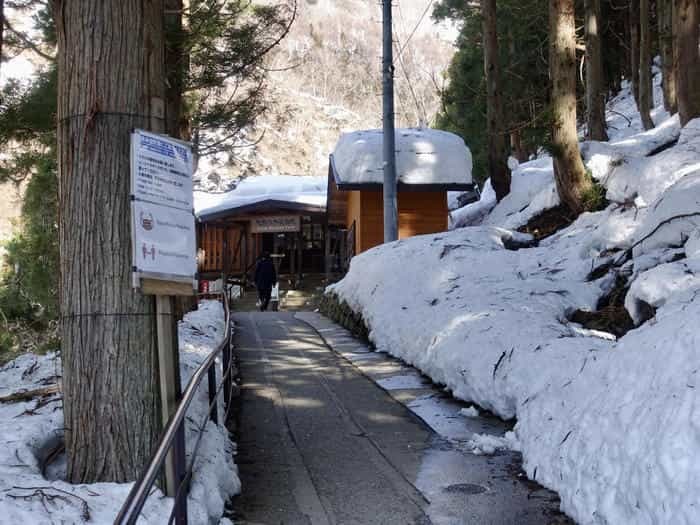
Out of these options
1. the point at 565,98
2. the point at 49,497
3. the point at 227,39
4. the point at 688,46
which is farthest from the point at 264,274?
the point at 49,497

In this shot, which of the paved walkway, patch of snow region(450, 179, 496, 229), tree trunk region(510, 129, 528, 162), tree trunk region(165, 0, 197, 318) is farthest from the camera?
tree trunk region(510, 129, 528, 162)

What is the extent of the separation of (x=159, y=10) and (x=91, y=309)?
1.84 metres

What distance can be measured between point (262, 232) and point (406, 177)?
10723mm

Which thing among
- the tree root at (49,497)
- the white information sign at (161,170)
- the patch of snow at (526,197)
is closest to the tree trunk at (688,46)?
the patch of snow at (526,197)

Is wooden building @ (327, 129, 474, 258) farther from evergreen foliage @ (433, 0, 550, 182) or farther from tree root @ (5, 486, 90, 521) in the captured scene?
tree root @ (5, 486, 90, 521)

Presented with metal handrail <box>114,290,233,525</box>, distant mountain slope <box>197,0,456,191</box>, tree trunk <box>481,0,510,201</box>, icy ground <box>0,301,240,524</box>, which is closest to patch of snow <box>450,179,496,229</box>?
tree trunk <box>481,0,510,201</box>

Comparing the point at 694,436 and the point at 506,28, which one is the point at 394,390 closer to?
the point at 694,436

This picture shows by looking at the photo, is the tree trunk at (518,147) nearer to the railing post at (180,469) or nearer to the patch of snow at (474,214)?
the patch of snow at (474,214)

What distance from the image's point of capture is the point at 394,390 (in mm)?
8062

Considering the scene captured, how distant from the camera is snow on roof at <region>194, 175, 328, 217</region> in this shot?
2783 centimetres

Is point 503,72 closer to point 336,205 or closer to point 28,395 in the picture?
point 336,205

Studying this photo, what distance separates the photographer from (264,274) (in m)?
21.1

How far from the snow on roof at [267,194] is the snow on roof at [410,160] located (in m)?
7.31

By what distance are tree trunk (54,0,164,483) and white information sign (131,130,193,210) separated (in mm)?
135
